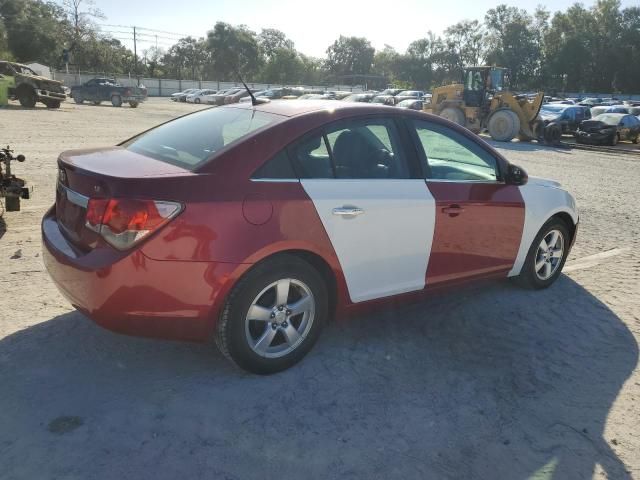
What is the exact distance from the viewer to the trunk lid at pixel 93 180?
2.84 m

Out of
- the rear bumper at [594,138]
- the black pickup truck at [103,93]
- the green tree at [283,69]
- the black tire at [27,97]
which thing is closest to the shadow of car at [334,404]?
the rear bumper at [594,138]

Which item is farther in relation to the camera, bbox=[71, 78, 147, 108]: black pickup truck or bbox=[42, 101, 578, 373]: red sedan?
bbox=[71, 78, 147, 108]: black pickup truck

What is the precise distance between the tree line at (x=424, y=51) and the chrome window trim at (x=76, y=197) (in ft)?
189

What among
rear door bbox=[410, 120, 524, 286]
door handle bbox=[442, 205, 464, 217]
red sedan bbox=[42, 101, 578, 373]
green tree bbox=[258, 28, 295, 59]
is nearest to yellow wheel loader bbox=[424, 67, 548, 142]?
rear door bbox=[410, 120, 524, 286]

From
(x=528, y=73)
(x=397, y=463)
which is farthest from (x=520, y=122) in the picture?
(x=528, y=73)

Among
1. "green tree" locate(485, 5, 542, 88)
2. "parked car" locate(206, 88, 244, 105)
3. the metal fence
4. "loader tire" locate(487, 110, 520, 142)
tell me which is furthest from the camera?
"green tree" locate(485, 5, 542, 88)

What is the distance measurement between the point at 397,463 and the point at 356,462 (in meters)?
0.20

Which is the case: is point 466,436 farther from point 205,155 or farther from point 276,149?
point 205,155

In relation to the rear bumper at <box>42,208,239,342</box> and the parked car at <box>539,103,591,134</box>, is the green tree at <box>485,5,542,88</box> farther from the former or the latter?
the rear bumper at <box>42,208,239,342</box>

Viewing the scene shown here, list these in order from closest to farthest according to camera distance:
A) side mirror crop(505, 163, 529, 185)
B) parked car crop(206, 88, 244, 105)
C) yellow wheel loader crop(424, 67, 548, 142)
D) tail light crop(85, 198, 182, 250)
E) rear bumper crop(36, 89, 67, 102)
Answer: tail light crop(85, 198, 182, 250) → side mirror crop(505, 163, 529, 185) → yellow wheel loader crop(424, 67, 548, 142) → rear bumper crop(36, 89, 67, 102) → parked car crop(206, 88, 244, 105)

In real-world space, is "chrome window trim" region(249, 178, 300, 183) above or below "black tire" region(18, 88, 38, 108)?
below

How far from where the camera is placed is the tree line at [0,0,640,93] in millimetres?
66938

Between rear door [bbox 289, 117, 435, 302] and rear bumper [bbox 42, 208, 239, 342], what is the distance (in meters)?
0.77

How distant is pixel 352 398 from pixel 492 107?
20.5 m
